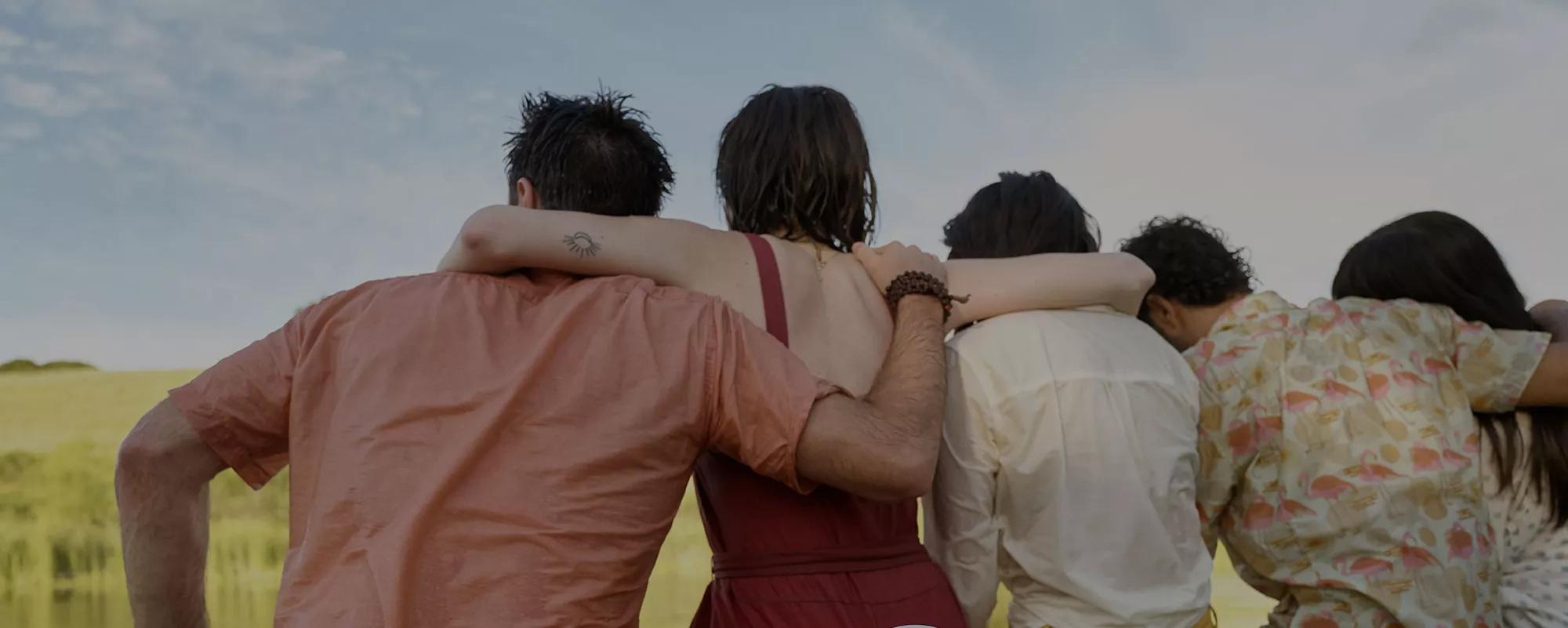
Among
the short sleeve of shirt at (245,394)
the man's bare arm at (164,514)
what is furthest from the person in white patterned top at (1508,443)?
the man's bare arm at (164,514)

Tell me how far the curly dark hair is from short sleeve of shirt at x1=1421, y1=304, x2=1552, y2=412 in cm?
66

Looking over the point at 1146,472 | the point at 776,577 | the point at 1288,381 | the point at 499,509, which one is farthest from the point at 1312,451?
the point at 499,509

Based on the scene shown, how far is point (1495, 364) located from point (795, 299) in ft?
4.86

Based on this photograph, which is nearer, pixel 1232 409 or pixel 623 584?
pixel 623 584

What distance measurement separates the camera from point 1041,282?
240 cm

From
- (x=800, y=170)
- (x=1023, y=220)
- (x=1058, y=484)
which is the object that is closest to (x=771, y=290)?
(x=800, y=170)

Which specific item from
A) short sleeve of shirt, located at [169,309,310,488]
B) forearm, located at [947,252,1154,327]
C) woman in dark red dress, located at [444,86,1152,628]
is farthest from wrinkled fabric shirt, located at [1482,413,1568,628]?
short sleeve of shirt, located at [169,309,310,488]

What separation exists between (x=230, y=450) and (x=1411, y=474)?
2.09m

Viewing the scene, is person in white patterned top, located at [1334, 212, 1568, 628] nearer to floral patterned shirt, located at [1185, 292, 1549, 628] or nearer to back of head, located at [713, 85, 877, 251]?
floral patterned shirt, located at [1185, 292, 1549, 628]

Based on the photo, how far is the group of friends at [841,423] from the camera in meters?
1.79

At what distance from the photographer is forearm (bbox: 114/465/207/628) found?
1959 millimetres

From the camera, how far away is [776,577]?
6.71ft

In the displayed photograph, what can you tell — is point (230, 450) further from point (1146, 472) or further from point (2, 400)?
point (2, 400)

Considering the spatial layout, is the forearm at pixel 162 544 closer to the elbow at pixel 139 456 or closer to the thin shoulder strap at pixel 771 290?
the elbow at pixel 139 456
